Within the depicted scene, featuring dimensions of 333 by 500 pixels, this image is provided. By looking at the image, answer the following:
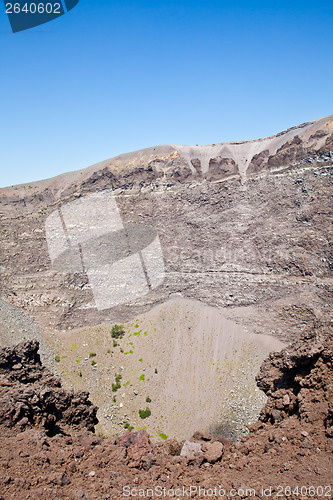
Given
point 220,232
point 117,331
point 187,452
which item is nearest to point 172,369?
point 117,331

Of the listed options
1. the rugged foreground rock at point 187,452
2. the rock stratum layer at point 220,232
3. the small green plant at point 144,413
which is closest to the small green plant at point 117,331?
the rock stratum layer at point 220,232

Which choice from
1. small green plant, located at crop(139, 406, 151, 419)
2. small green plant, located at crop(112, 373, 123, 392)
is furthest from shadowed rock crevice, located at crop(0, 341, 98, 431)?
small green plant, located at crop(112, 373, 123, 392)

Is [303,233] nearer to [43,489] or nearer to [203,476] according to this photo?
[203,476]

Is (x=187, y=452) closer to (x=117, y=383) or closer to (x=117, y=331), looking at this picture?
(x=117, y=383)

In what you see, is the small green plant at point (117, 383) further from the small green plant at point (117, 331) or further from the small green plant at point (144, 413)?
the small green plant at point (117, 331)

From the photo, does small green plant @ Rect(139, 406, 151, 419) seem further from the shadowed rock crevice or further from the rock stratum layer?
the rock stratum layer

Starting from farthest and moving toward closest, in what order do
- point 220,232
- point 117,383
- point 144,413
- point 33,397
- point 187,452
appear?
point 220,232 → point 117,383 → point 144,413 → point 33,397 → point 187,452
